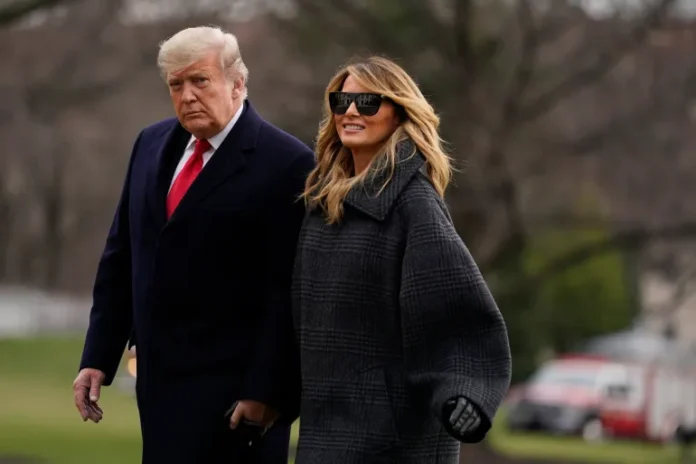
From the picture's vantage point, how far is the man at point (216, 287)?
538cm

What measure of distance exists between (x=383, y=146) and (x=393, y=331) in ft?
1.91

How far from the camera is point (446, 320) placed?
16.6ft

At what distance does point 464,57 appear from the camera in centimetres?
1911

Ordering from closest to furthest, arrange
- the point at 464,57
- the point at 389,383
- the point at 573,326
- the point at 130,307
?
1. the point at 389,383
2. the point at 130,307
3. the point at 464,57
4. the point at 573,326

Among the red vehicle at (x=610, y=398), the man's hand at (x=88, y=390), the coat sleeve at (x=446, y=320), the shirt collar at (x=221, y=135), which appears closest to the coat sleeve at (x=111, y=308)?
the man's hand at (x=88, y=390)

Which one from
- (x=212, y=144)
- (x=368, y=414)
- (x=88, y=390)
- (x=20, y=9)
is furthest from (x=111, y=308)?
(x=20, y=9)

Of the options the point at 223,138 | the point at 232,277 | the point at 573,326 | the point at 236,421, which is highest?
the point at 223,138

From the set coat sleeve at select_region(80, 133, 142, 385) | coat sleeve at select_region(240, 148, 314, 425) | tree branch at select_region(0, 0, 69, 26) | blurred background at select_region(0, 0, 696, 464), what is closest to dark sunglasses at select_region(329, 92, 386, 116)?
coat sleeve at select_region(240, 148, 314, 425)

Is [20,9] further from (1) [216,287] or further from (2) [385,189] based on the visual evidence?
(2) [385,189]

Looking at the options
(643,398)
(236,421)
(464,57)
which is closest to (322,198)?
(236,421)

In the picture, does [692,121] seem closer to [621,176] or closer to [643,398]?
[621,176]

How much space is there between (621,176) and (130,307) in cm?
1489

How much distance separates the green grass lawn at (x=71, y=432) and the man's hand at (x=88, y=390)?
1139cm

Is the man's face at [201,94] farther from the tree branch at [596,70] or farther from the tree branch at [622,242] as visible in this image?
the tree branch at [622,242]
